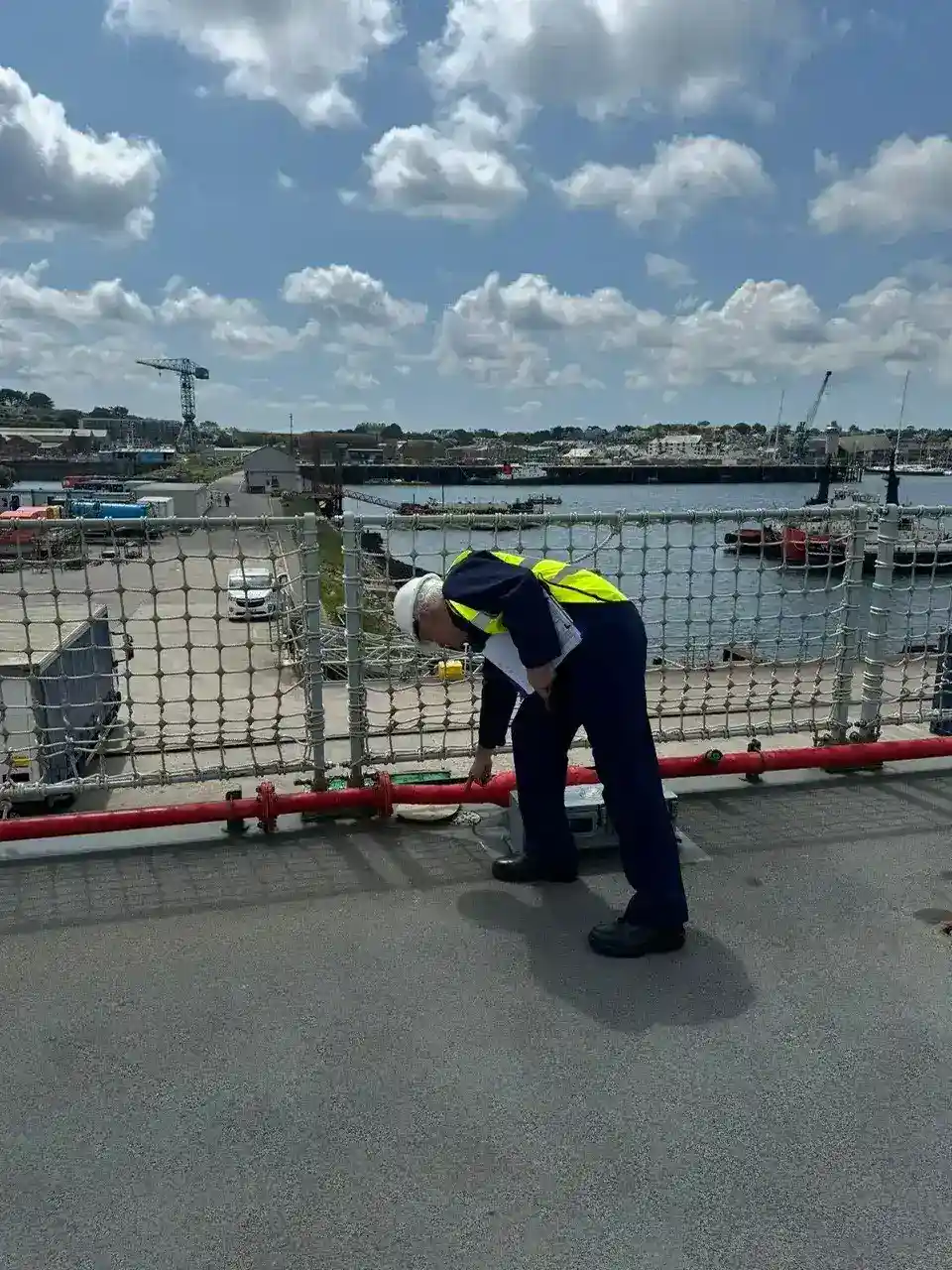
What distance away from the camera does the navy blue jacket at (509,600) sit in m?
2.61

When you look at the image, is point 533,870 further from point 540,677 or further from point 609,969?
point 540,677

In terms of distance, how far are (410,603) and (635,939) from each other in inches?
52.0

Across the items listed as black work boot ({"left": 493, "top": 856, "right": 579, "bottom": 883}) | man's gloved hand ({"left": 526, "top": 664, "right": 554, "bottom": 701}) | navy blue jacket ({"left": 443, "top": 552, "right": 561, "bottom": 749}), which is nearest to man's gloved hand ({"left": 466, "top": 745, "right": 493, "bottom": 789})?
black work boot ({"left": 493, "top": 856, "right": 579, "bottom": 883})

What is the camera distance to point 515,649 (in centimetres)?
283

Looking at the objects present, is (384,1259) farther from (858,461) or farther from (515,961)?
(858,461)

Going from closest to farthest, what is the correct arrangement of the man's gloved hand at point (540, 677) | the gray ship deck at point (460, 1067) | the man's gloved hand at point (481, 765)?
the gray ship deck at point (460, 1067) < the man's gloved hand at point (540, 677) < the man's gloved hand at point (481, 765)

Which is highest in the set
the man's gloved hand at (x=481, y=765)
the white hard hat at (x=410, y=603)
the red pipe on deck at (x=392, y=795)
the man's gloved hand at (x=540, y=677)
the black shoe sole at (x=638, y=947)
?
the white hard hat at (x=410, y=603)

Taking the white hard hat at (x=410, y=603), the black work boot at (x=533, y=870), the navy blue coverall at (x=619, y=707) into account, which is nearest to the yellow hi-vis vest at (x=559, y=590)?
the navy blue coverall at (x=619, y=707)

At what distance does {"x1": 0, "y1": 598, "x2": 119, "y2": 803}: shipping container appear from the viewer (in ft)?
13.6

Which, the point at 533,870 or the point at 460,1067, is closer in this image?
the point at 460,1067

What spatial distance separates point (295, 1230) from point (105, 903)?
1671 mm

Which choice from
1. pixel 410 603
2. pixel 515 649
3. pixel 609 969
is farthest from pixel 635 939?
pixel 410 603

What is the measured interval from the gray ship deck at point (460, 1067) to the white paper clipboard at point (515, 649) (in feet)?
2.93

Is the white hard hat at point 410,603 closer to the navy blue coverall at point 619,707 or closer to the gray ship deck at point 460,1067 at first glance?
the navy blue coverall at point 619,707
